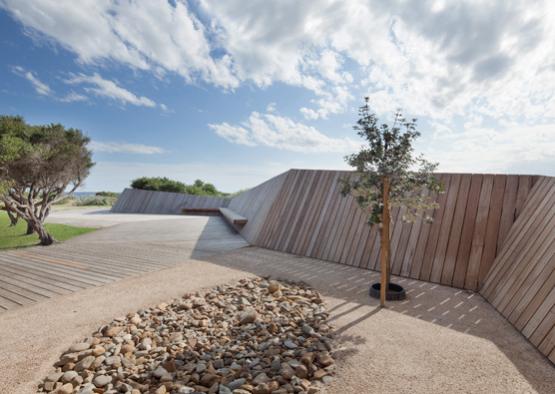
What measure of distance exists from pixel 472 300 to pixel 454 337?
1.37 meters

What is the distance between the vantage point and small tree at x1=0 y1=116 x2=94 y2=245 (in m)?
6.72

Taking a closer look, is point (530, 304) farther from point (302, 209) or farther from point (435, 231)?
point (302, 209)

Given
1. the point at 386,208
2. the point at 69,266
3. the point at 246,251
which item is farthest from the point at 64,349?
the point at 246,251

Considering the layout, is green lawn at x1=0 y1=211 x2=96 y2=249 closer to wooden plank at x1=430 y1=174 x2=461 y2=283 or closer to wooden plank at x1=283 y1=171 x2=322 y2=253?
wooden plank at x1=283 y1=171 x2=322 y2=253

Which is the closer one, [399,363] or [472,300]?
[399,363]

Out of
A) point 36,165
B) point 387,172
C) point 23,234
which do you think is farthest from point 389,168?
point 23,234

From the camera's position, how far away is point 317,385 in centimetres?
213

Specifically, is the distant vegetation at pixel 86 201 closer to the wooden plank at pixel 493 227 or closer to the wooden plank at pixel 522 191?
the wooden plank at pixel 493 227

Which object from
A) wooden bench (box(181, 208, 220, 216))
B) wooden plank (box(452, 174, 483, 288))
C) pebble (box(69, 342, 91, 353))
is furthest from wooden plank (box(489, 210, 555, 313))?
wooden bench (box(181, 208, 220, 216))

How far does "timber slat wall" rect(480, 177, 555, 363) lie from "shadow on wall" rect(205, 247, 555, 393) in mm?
128

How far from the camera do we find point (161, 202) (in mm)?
18922

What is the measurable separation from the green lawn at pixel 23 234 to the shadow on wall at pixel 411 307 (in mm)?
6078

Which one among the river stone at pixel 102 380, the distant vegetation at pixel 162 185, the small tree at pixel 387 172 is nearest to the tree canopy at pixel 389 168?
the small tree at pixel 387 172

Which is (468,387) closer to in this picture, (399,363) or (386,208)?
(399,363)
